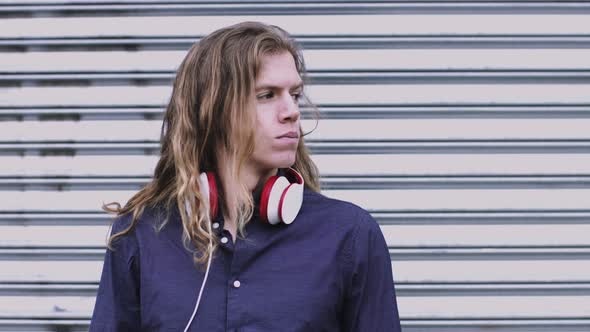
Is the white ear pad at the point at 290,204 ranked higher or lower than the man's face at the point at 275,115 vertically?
lower

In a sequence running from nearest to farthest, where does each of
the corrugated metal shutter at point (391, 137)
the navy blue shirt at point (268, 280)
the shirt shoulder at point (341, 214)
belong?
1. the navy blue shirt at point (268, 280)
2. the shirt shoulder at point (341, 214)
3. the corrugated metal shutter at point (391, 137)

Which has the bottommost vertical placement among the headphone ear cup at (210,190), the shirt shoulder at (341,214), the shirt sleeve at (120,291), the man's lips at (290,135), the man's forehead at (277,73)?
the shirt sleeve at (120,291)

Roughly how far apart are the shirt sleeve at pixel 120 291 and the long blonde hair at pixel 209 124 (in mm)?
55

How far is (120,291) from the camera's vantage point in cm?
227

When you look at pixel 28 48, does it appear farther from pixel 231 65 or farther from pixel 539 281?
pixel 539 281

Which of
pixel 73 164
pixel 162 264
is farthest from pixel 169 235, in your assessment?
pixel 73 164

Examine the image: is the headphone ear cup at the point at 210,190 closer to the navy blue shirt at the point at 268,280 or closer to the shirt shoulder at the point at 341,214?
the navy blue shirt at the point at 268,280

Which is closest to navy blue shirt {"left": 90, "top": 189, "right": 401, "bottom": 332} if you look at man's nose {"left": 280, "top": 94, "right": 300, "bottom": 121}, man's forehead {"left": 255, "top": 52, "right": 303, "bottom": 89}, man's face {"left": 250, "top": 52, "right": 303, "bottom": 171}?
man's face {"left": 250, "top": 52, "right": 303, "bottom": 171}

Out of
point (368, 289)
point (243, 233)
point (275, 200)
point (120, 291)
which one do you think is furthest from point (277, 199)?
point (120, 291)

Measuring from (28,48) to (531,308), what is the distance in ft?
9.71

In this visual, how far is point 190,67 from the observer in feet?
7.76

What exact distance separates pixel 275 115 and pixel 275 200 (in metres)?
0.28

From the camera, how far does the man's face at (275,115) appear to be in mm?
2172

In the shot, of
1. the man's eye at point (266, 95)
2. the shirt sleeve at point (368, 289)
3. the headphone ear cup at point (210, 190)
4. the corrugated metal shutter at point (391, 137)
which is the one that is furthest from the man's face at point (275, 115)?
the corrugated metal shutter at point (391, 137)
